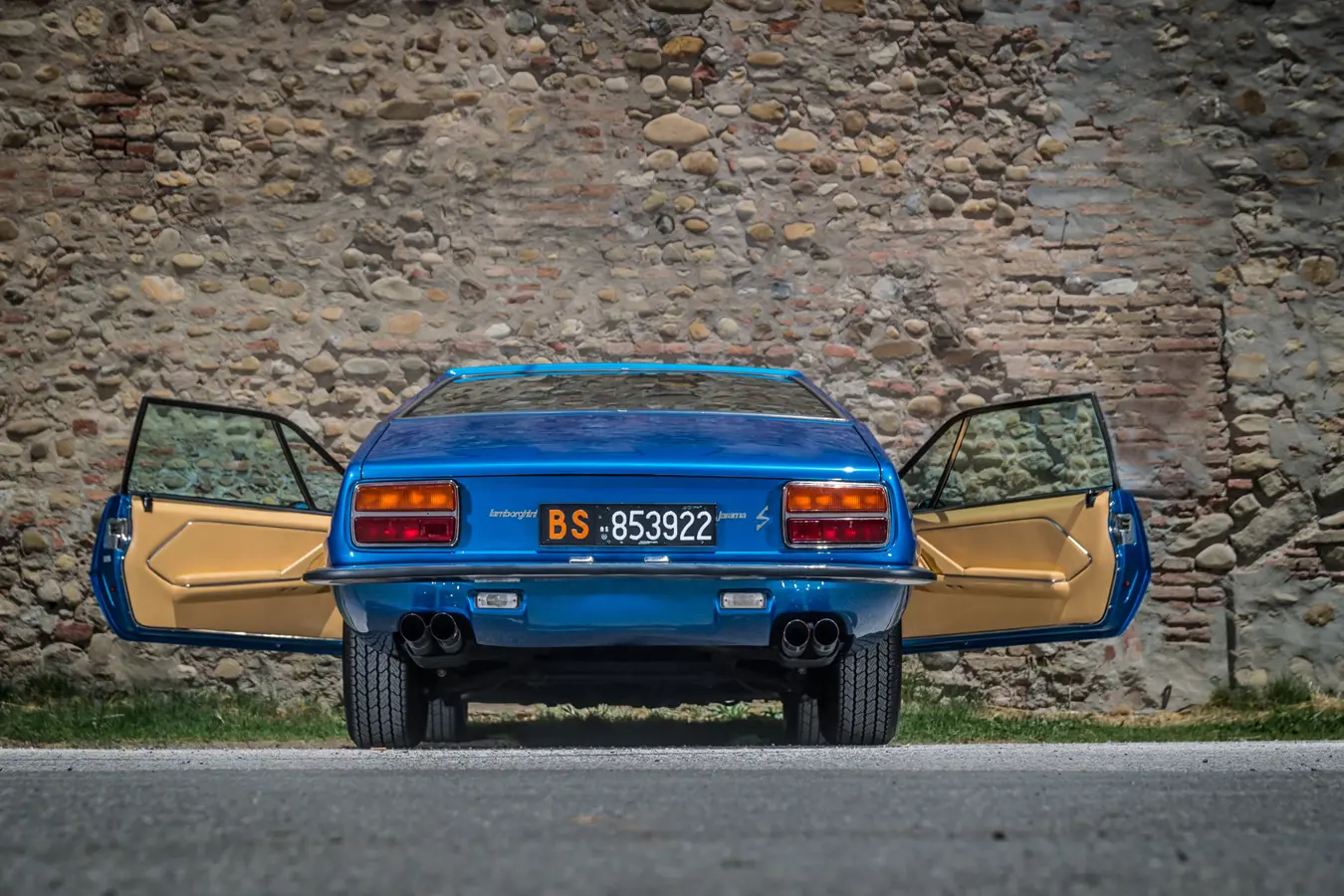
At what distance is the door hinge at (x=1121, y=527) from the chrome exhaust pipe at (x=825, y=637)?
4.28 feet

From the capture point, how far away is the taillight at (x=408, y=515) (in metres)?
5.11

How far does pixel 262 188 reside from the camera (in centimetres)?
944

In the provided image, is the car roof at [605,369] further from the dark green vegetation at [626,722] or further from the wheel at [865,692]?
the dark green vegetation at [626,722]

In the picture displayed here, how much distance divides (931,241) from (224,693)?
4467 mm

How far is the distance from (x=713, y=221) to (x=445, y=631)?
4.75m

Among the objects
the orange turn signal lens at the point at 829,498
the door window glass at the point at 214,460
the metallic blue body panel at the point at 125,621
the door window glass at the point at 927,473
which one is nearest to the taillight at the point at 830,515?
the orange turn signal lens at the point at 829,498

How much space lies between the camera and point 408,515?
5125mm

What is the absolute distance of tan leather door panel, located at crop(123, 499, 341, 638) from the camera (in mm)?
6137

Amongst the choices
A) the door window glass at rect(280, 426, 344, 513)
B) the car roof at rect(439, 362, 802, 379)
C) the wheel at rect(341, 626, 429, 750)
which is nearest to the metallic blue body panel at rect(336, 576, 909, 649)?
A: the wheel at rect(341, 626, 429, 750)

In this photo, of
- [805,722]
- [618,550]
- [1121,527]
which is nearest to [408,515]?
[618,550]

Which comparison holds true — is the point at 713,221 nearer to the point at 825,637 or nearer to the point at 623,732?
the point at 623,732

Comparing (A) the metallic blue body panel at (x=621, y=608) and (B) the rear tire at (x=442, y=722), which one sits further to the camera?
(B) the rear tire at (x=442, y=722)

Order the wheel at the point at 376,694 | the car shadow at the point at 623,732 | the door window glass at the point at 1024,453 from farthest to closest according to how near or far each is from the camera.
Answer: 1. the door window glass at the point at 1024,453
2. the car shadow at the point at 623,732
3. the wheel at the point at 376,694

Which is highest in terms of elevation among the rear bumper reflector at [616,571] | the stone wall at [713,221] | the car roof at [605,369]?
the stone wall at [713,221]
